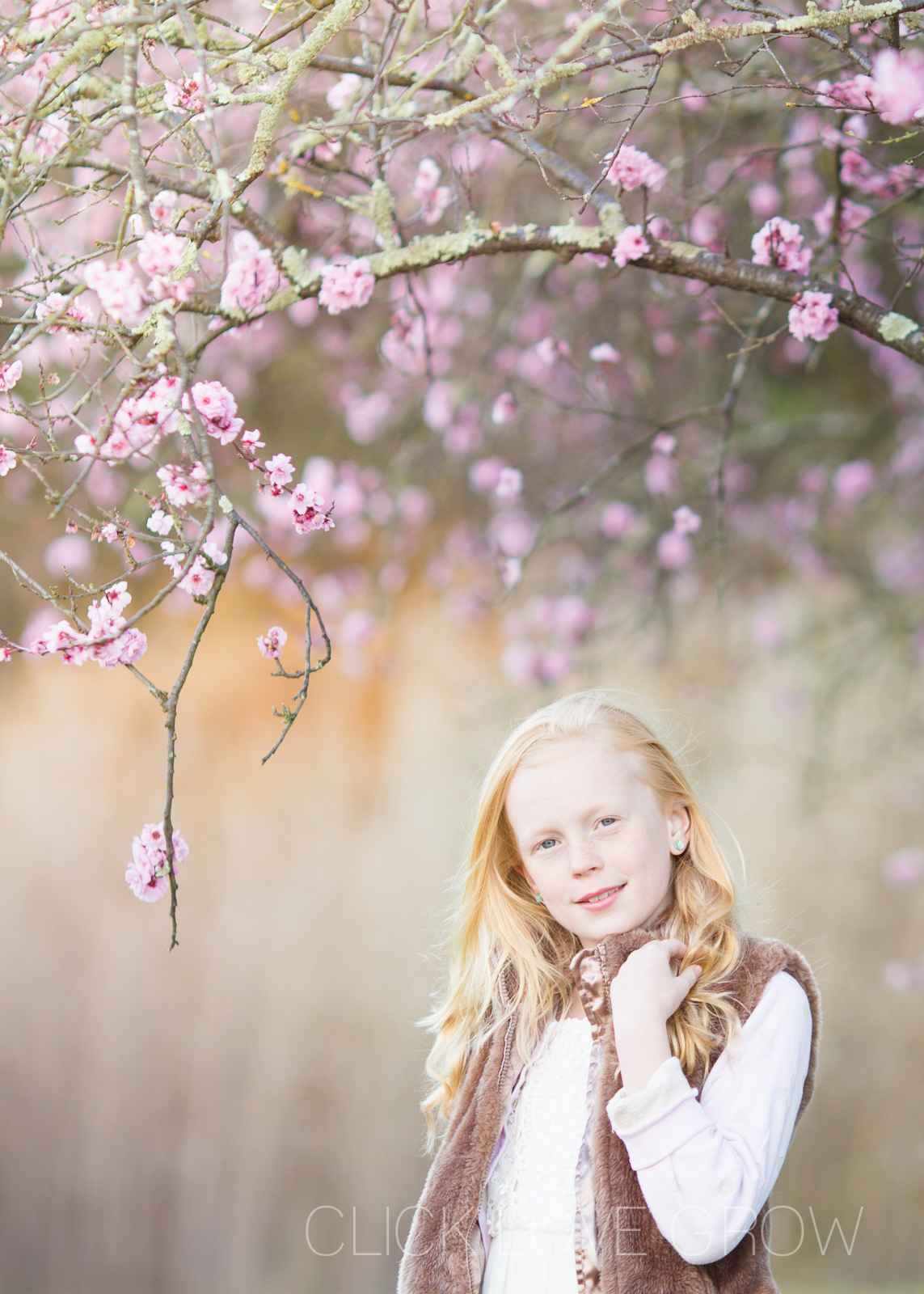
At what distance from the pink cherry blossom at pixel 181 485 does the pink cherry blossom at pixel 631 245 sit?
2.03 ft

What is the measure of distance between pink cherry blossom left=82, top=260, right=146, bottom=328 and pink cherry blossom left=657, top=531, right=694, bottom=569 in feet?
5.79

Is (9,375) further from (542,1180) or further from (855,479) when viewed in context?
(855,479)

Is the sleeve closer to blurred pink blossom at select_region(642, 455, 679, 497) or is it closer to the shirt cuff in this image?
the shirt cuff

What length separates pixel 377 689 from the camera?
375 cm

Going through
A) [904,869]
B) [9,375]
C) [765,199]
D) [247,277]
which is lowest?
[904,869]

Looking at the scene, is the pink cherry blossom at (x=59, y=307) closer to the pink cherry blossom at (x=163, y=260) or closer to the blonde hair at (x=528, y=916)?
the pink cherry blossom at (x=163, y=260)

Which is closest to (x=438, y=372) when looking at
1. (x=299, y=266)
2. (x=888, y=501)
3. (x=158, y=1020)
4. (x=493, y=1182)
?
(x=888, y=501)

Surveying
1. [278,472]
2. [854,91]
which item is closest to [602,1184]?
[278,472]

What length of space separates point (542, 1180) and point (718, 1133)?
251mm

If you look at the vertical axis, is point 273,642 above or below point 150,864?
above

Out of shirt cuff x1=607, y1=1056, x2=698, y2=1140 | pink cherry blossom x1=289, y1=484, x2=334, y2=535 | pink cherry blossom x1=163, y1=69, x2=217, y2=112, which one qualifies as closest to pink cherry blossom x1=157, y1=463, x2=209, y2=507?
pink cherry blossom x1=289, y1=484, x2=334, y2=535

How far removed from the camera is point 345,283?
140cm

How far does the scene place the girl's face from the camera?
4.01 ft

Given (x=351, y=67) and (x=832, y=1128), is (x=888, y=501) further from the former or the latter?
(x=351, y=67)
